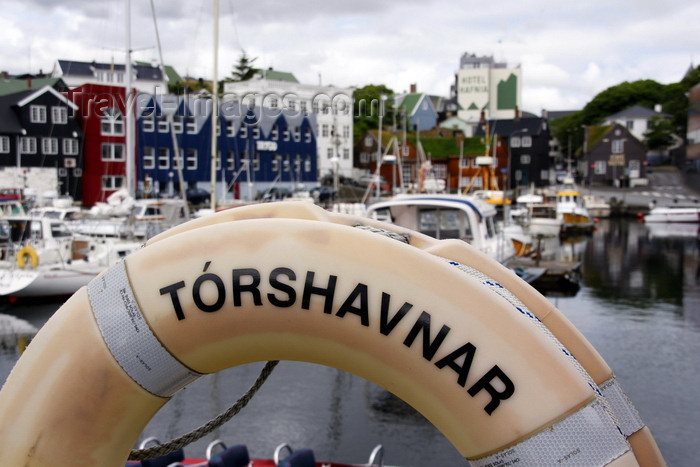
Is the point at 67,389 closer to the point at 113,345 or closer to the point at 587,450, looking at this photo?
the point at 113,345

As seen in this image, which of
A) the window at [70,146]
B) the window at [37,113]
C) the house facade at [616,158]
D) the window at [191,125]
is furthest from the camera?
the house facade at [616,158]

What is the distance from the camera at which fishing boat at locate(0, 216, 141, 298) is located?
24297 millimetres

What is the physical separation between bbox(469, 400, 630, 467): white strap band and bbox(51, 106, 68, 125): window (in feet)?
177

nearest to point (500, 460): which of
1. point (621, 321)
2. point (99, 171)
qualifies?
point (621, 321)

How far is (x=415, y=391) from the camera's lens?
3.18 m

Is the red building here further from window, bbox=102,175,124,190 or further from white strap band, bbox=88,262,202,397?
white strap band, bbox=88,262,202,397

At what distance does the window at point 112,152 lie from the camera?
5200 cm

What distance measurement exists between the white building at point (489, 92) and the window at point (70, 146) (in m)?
72.7

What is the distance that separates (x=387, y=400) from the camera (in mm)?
15742

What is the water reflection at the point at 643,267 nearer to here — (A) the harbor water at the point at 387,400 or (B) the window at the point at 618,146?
(A) the harbor water at the point at 387,400

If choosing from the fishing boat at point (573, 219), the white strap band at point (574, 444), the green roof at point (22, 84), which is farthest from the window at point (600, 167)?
the white strap band at point (574, 444)

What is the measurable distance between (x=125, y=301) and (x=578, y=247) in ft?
148

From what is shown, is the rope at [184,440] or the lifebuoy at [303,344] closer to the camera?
the lifebuoy at [303,344]

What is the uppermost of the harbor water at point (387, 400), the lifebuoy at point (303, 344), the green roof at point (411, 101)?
the green roof at point (411, 101)
